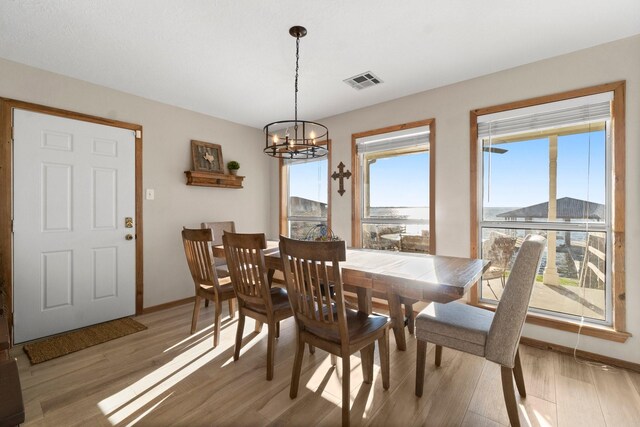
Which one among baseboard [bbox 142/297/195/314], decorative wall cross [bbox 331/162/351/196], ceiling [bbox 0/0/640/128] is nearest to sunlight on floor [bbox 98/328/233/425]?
baseboard [bbox 142/297/195/314]

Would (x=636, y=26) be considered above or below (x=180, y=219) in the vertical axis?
above

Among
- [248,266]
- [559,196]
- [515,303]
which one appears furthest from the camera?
[559,196]

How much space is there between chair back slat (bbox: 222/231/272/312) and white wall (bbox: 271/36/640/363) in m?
1.96

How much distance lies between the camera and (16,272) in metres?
2.61

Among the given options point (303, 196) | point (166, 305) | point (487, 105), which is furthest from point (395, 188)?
point (166, 305)

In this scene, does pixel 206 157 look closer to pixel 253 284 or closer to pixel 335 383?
pixel 253 284

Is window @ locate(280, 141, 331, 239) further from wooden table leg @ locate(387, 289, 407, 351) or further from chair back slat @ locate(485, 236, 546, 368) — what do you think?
chair back slat @ locate(485, 236, 546, 368)

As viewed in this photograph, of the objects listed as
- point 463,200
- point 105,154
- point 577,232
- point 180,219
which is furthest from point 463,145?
point 105,154

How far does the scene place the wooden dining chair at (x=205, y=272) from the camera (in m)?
2.51

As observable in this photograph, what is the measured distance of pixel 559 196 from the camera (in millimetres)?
2545

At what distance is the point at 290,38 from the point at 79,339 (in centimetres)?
317

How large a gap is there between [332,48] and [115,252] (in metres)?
2.97

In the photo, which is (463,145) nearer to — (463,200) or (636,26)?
(463,200)

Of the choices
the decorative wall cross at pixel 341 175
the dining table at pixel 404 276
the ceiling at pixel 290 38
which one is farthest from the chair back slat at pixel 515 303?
the decorative wall cross at pixel 341 175
